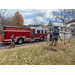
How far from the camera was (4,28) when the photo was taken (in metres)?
8.26

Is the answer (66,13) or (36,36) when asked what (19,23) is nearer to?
(36,36)

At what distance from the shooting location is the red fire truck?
332 inches

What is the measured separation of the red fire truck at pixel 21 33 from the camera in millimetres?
8438

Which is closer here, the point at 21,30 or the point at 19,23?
the point at 21,30

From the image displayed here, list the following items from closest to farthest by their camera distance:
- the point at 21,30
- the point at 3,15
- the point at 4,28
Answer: the point at 4,28
the point at 21,30
the point at 3,15

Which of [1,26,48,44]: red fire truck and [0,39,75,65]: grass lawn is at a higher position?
[1,26,48,44]: red fire truck

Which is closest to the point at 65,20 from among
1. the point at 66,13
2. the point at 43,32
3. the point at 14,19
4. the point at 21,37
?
the point at 66,13

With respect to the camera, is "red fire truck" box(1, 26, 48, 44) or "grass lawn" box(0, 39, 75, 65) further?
"red fire truck" box(1, 26, 48, 44)

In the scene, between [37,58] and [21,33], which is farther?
[21,33]

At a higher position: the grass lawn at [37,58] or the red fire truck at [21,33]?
the red fire truck at [21,33]

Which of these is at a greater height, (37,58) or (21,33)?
(21,33)

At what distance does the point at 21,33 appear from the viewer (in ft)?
32.0

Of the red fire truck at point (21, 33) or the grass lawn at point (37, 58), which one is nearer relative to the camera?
the grass lawn at point (37, 58)

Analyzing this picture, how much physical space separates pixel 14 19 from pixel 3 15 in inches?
246
